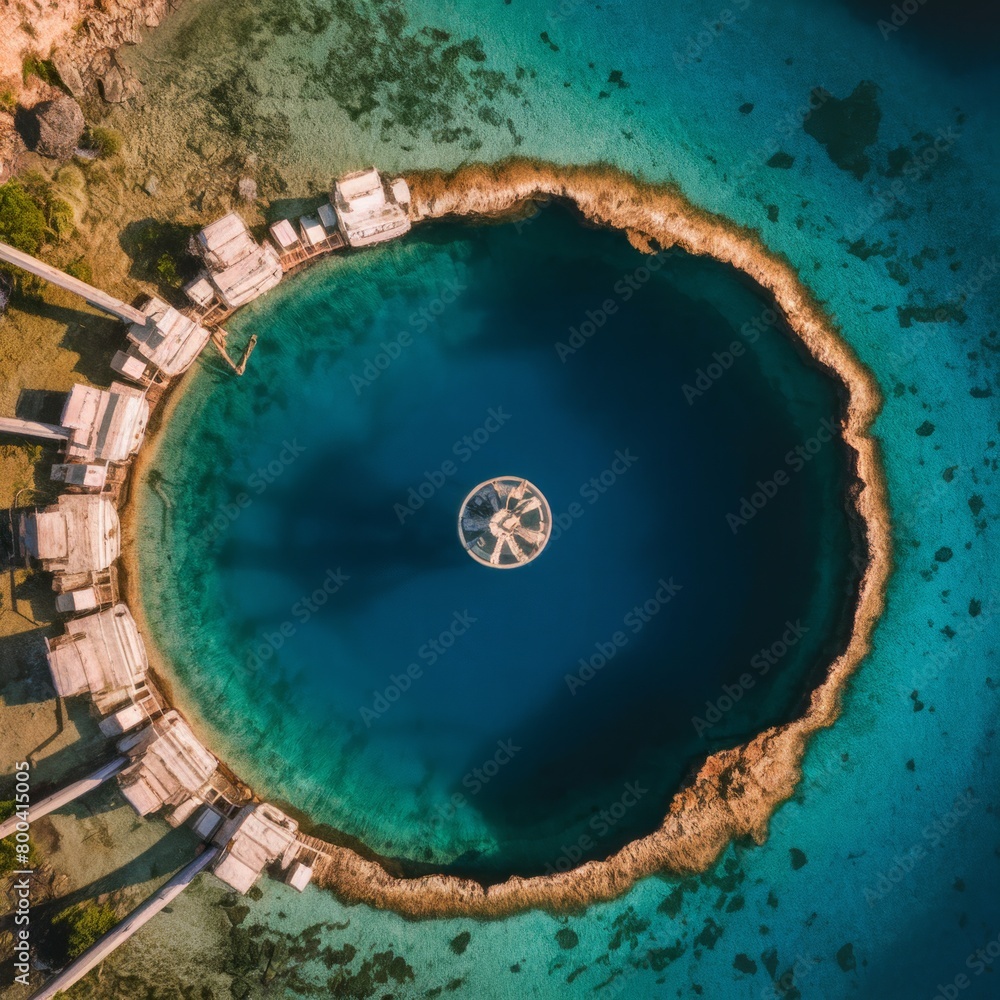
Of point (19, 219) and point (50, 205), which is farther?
point (50, 205)

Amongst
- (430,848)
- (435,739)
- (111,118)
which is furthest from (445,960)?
(111,118)

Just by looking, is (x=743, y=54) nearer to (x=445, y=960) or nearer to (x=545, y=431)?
(x=545, y=431)

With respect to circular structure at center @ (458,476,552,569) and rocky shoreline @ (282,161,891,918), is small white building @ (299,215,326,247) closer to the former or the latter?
rocky shoreline @ (282,161,891,918)

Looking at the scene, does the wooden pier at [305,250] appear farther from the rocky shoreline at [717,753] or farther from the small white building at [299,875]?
the small white building at [299,875]

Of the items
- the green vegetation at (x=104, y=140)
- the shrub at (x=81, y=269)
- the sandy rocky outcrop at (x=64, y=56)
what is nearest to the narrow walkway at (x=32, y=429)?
the shrub at (x=81, y=269)

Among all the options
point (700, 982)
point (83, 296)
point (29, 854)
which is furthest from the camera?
point (700, 982)

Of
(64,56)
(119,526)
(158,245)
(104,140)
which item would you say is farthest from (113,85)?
(119,526)

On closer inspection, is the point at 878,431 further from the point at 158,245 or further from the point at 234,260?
the point at 158,245
